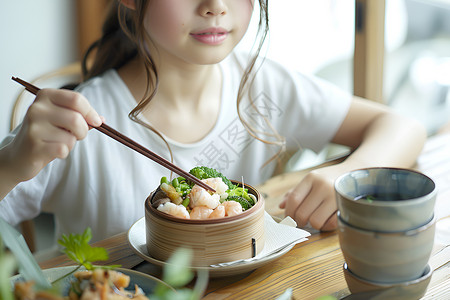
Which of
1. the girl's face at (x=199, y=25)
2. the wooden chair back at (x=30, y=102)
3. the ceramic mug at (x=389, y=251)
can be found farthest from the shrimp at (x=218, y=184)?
the wooden chair back at (x=30, y=102)

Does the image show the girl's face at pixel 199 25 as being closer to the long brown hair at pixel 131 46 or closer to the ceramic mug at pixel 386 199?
the long brown hair at pixel 131 46

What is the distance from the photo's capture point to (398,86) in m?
2.60

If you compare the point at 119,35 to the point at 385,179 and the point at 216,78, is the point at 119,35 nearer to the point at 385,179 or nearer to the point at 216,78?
the point at 216,78

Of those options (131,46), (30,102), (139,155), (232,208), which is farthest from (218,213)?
(30,102)

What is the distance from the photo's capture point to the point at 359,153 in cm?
115

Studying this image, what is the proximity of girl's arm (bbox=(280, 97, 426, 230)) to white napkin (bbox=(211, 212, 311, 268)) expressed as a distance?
78 mm

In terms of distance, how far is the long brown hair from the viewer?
117 centimetres

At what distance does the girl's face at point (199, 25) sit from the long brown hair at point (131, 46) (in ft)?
0.18

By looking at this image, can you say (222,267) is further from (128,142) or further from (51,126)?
(51,126)

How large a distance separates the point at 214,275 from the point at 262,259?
0.08 m

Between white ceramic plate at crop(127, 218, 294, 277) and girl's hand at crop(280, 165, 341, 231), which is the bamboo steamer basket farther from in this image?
girl's hand at crop(280, 165, 341, 231)

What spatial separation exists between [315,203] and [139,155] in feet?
1.76

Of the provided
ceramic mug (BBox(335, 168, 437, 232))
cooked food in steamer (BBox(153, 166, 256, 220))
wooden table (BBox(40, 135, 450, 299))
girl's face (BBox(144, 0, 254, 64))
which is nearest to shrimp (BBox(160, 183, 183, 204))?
cooked food in steamer (BBox(153, 166, 256, 220))

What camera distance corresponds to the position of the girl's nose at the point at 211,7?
1.03m
